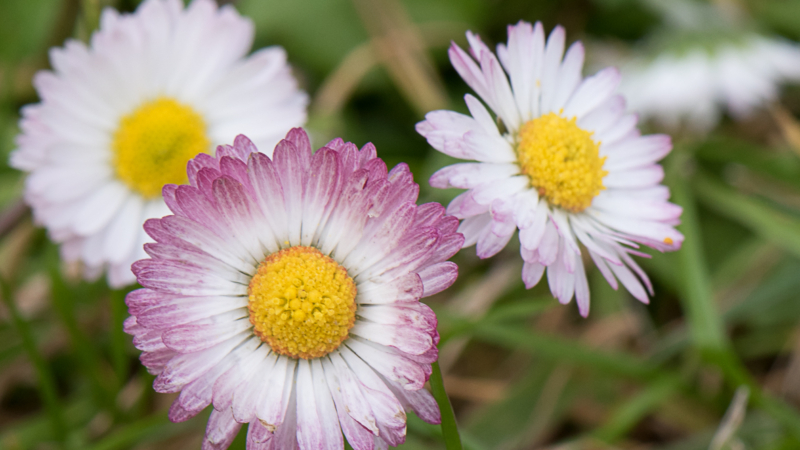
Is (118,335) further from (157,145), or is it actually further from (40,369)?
(157,145)

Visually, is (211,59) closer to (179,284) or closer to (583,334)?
(179,284)

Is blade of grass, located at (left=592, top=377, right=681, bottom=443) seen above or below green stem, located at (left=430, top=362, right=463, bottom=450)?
below

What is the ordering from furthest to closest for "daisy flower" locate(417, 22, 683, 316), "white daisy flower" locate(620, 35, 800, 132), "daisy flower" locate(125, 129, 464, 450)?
"white daisy flower" locate(620, 35, 800, 132) < "daisy flower" locate(417, 22, 683, 316) < "daisy flower" locate(125, 129, 464, 450)

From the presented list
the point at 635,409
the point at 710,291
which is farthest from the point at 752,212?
the point at 635,409

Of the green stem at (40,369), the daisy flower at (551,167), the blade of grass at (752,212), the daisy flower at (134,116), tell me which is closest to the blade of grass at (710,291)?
the blade of grass at (752,212)

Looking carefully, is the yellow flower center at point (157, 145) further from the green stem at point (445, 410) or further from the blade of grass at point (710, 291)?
the blade of grass at point (710, 291)

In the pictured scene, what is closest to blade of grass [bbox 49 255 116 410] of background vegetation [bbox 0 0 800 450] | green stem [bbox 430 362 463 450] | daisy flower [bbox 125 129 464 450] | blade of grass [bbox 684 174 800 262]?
background vegetation [bbox 0 0 800 450]

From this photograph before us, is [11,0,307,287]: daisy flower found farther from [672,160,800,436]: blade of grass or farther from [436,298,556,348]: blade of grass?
[672,160,800,436]: blade of grass
